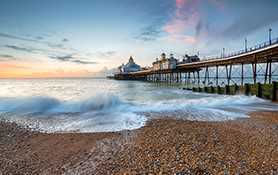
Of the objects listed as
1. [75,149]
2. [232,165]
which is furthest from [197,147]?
[75,149]

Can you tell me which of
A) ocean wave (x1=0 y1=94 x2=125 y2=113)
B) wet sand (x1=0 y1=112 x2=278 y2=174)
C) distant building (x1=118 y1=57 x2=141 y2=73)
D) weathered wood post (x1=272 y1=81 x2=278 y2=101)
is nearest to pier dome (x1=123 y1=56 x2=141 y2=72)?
distant building (x1=118 y1=57 x2=141 y2=73)

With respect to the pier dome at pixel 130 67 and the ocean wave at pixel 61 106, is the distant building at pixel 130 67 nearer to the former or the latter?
the pier dome at pixel 130 67

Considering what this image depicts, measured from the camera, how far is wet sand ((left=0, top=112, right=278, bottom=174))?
4078 millimetres

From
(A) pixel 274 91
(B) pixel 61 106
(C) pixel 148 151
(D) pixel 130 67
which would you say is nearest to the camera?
(C) pixel 148 151

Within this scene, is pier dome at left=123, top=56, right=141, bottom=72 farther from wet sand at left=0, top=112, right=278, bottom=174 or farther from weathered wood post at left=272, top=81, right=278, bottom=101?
wet sand at left=0, top=112, right=278, bottom=174

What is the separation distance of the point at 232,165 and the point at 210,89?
2349cm

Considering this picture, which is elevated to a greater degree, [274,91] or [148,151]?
[274,91]

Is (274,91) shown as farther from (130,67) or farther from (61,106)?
(130,67)

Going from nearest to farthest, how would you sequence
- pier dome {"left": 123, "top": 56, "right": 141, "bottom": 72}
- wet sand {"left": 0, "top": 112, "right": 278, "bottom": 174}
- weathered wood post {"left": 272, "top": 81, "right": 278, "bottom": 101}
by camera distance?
wet sand {"left": 0, "top": 112, "right": 278, "bottom": 174} < weathered wood post {"left": 272, "top": 81, "right": 278, "bottom": 101} < pier dome {"left": 123, "top": 56, "right": 141, "bottom": 72}

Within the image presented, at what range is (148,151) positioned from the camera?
499 centimetres

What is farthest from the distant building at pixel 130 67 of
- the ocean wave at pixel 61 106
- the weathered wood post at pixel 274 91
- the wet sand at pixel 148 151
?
the wet sand at pixel 148 151

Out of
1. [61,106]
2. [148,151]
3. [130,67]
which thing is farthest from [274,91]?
[130,67]

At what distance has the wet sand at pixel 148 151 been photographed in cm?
408

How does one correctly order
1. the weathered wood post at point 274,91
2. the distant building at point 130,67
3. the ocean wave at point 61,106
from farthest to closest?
the distant building at point 130,67
the weathered wood post at point 274,91
the ocean wave at point 61,106
